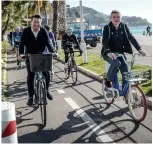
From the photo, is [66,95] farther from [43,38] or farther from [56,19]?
[56,19]

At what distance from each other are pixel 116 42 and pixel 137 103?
137 centimetres

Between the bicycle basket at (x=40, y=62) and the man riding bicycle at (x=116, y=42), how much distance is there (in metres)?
1.20

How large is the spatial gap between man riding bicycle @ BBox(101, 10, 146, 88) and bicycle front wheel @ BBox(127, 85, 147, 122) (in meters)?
0.48

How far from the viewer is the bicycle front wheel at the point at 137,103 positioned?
19.7ft

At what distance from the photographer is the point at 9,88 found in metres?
10.3

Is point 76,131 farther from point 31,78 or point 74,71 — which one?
point 74,71

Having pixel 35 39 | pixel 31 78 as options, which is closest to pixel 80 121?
pixel 31 78

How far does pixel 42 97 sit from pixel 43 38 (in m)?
1.31

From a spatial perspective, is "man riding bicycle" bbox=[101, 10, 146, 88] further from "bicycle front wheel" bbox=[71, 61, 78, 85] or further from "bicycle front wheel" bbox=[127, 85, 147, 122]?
"bicycle front wheel" bbox=[71, 61, 78, 85]

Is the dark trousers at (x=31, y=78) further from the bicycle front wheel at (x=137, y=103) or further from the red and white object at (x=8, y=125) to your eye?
the red and white object at (x=8, y=125)

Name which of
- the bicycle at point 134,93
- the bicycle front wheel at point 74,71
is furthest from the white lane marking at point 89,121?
the bicycle front wheel at point 74,71

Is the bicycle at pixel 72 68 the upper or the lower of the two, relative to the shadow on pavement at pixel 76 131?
upper

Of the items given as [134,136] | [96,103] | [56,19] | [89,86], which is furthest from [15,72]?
[56,19]

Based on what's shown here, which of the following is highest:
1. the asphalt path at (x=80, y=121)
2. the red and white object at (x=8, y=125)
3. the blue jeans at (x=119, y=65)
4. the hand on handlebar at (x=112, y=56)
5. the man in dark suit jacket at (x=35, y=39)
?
the man in dark suit jacket at (x=35, y=39)
